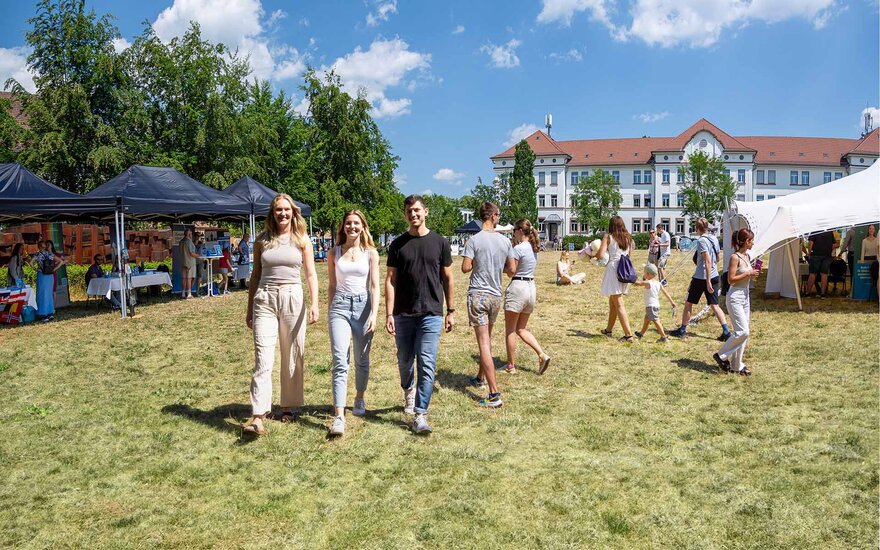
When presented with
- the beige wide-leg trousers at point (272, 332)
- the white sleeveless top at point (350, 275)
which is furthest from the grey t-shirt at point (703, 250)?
the beige wide-leg trousers at point (272, 332)

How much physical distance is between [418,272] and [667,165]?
7141 centimetres

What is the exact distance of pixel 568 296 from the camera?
14.9m

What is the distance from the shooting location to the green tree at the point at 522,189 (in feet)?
215

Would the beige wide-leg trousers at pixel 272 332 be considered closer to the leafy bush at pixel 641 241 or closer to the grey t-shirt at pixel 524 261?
the grey t-shirt at pixel 524 261

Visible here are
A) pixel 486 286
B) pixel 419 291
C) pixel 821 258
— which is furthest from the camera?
pixel 821 258

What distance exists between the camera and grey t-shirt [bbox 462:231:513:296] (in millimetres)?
5676

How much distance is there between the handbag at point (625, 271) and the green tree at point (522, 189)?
187 feet

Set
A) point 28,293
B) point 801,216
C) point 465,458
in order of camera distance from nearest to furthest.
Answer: point 465,458 → point 28,293 → point 801,216

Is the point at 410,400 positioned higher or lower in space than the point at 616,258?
lower

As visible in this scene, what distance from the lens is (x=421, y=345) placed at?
4.84 m

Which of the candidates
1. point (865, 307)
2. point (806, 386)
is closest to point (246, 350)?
point (806, 386)

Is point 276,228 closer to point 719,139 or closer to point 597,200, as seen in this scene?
point 597,200

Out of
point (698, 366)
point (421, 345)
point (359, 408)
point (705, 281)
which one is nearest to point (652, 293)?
point (705, 281)

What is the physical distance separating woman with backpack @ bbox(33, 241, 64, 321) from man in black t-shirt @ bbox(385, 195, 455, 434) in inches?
398
